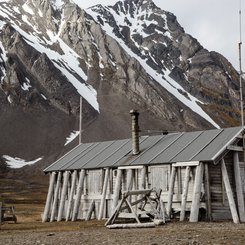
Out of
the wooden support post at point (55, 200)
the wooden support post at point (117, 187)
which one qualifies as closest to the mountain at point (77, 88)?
the wooden support post at point (55, 200)

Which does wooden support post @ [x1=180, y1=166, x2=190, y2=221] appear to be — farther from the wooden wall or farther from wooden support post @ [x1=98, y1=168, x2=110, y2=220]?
wooden support post @ [x1=98, y1=168, x2=110, y2=220]

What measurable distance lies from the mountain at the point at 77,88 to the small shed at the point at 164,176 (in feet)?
256

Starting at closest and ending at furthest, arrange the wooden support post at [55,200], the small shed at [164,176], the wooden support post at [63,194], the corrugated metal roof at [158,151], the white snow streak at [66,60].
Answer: the small shed at [164,176] < the corrugated metal roof at [158,151] < the wooden support post at [63,194] < the wooden support post at [55,200] < the white snow streak at [66,60]

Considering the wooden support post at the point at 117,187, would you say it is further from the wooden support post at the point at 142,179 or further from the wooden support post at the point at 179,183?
the wooden support post at the point at 179,183

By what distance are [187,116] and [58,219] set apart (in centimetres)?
12388

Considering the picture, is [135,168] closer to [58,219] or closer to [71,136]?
[58,219]

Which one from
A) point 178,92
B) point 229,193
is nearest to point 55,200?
point 229,193

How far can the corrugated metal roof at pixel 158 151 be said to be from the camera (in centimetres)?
2683

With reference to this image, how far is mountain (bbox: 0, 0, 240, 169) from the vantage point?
12544 cm

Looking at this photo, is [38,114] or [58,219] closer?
[58,219]

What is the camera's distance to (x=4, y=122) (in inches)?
4894

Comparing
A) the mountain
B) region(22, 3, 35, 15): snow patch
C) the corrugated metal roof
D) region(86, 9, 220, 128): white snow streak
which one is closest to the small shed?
the corrugated metal roof

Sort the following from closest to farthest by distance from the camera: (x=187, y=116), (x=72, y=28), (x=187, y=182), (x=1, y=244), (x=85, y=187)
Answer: (x=1, y=244) → (x=187, y=182) → (x=85, y=187) → (x=187, y=116) → (x=72, y=28)

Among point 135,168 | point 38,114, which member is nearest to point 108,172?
point 135,168
